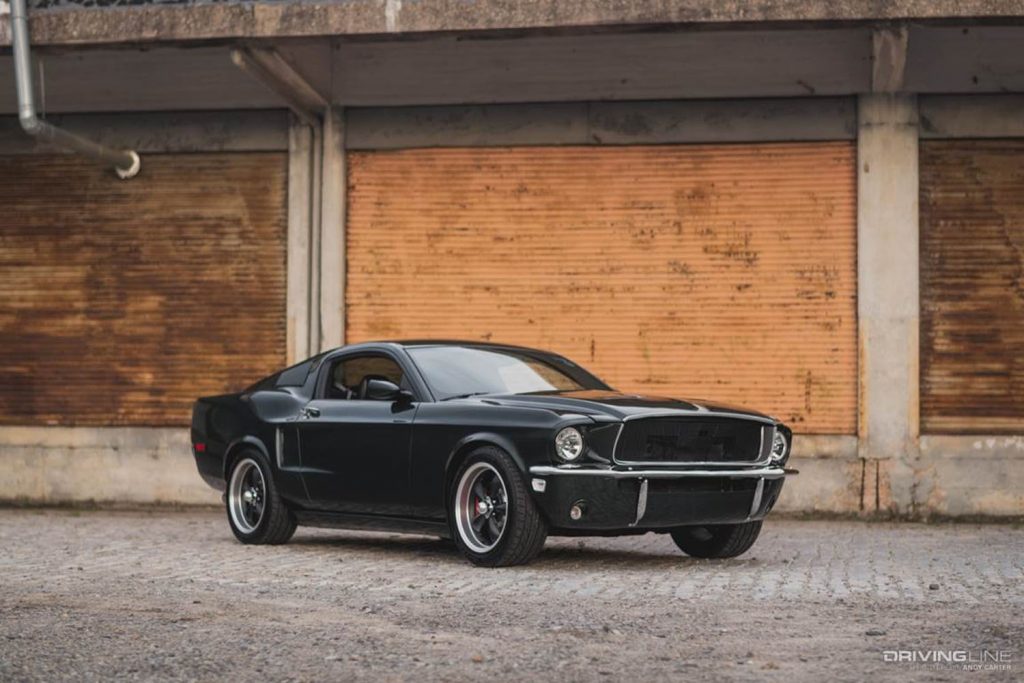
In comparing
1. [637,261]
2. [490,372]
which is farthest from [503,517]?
[637,261]

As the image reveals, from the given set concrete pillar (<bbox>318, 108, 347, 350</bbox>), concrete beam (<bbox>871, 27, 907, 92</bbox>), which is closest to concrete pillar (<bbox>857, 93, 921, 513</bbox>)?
concrete beam (<bbox>871, 27, 907, 92</bbox>)

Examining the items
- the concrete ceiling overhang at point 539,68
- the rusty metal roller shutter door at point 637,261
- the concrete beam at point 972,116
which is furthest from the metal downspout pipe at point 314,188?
the concrete beam at point 972,116

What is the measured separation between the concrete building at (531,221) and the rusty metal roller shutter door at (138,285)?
0.03 metres

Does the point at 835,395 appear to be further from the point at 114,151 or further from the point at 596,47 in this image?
the point at 114,151

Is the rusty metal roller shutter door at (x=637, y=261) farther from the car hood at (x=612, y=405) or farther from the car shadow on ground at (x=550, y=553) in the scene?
the car hood at (x=612, y=405)

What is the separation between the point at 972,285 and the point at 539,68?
4721 mm

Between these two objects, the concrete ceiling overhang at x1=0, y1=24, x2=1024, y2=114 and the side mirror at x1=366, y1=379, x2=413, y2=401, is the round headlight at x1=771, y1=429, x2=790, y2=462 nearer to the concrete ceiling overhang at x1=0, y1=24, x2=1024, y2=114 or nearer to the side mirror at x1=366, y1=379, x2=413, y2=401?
the side mirror at x1=366, y1=379, x2=413, y2=401

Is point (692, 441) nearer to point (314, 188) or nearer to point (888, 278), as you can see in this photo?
point (888, 278)

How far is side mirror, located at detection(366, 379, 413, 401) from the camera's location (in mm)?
10195

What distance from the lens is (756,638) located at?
6.54m

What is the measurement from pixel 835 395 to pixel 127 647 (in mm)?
10887

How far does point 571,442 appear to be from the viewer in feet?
30.0

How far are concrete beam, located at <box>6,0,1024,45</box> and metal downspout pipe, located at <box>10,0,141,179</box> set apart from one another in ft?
0.60

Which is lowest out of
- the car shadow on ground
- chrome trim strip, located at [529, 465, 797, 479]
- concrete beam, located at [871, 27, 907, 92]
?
the car shadow on ground
